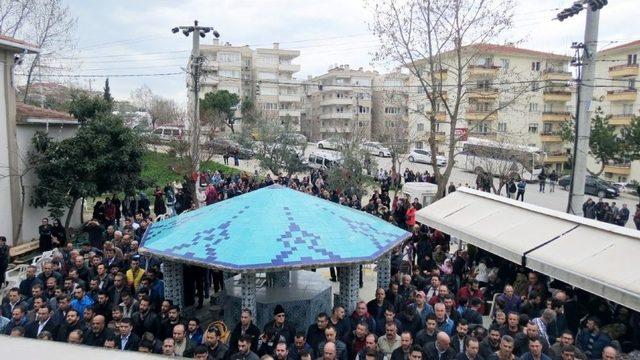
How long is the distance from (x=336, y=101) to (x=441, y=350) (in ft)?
203

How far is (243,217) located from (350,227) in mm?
2091

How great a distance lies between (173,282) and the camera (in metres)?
10.4

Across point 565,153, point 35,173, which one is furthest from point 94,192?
point 565,153

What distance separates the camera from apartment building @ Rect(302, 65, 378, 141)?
65938mm

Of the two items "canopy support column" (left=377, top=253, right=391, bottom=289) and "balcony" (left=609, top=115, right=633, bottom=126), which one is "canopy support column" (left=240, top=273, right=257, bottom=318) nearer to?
"canopy support column" (left=377, top=253, right=391, bottom=289)

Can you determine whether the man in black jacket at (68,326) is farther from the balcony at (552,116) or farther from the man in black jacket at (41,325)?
the balcony at (552,116)

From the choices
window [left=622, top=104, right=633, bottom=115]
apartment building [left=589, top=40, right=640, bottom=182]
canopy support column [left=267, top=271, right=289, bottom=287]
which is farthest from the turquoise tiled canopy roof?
window [left=622, top=104, right=633, bottom=115]

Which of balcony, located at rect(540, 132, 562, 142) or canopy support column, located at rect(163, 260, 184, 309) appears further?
balcony, located at rect(540, 132, 562, 142)

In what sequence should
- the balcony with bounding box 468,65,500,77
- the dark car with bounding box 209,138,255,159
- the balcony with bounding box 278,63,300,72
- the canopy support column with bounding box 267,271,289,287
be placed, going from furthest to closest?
the balcony with bounding box 278,63,300,72
the dark car with bounding box 209,138,255,159
the balcony with bounding box 468,65,500,77
the canopy support column with bounding box 267,271,289,287

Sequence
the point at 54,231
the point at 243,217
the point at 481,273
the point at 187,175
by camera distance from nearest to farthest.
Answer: the point at 243,217
the point at 481,273
the point at 54,231
the point at 187,175

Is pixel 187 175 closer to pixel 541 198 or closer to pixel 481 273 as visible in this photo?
pixel 481 273

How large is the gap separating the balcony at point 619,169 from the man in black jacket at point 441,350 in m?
39.2

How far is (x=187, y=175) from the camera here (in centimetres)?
2172

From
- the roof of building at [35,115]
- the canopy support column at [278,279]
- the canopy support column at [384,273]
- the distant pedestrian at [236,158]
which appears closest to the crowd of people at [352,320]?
the canopy support column at [384,273]
